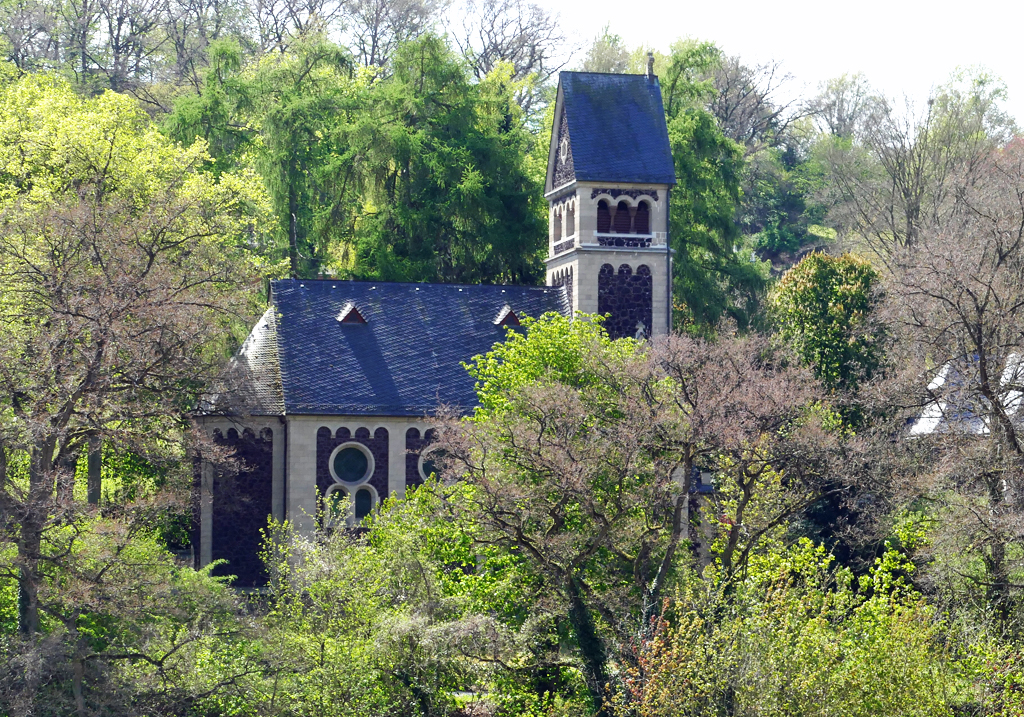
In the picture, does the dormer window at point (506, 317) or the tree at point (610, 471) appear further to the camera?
the dormer window at point (506, 317)

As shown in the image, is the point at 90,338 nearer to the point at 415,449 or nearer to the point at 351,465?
the point at 351,465

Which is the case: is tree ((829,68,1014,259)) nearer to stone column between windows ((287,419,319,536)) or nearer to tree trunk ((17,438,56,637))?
stone column between windows ((287,419,319,536))

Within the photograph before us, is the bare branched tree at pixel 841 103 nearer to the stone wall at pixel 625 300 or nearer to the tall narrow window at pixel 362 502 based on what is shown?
the stone wall at pixel 625 300

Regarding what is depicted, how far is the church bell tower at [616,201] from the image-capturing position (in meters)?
45.8

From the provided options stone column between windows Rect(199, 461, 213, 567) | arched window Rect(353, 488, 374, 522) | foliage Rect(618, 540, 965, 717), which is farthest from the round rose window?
foliage Rect(618, 540, 965, 717)

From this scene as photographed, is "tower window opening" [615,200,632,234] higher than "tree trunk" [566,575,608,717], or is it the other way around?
"tower window opening" [615,200,632,234]

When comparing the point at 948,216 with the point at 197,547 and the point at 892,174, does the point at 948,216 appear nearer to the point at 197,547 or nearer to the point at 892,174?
the point at 892,174

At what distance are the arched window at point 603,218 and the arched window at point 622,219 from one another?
222 mm

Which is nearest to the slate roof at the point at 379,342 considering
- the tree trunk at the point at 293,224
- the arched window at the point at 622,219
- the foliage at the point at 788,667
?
the arched window at the point at 622,219

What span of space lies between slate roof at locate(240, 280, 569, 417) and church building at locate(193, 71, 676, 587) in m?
0.04

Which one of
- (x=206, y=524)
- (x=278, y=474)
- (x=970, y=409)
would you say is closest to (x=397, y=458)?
(x=278, y=474)

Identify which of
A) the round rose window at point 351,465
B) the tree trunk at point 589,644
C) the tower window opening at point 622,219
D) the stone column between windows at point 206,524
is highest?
the tower window opening at point 622,219

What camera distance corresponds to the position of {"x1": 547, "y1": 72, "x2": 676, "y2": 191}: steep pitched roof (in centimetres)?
4631

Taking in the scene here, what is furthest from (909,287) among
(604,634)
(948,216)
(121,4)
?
(121,4)
